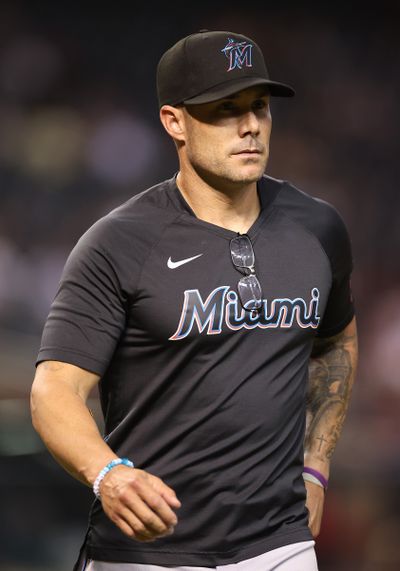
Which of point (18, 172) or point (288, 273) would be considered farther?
point (18, 172)

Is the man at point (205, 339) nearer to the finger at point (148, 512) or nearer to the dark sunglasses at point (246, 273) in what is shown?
the dark sunglasses at point (246, 273)

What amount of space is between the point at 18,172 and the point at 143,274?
4.74 meters

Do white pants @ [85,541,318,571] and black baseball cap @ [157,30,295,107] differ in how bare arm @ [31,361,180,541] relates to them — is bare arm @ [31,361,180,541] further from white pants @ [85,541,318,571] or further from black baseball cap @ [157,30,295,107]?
black baseball cap @ [157,30,295,107]

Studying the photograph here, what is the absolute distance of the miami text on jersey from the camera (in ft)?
10.7

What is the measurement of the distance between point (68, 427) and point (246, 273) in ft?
2.44

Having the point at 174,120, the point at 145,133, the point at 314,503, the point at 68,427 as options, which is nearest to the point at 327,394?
the point at 314,503

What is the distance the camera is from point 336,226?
372 cm

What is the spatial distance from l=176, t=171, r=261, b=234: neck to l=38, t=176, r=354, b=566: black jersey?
68 mm

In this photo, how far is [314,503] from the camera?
3.69m

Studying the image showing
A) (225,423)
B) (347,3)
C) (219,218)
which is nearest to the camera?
(225,423)

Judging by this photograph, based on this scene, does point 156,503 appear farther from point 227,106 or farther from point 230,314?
point 227,106

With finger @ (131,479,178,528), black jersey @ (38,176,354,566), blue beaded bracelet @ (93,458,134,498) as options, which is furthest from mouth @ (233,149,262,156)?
finger @ (131,479,178,528)

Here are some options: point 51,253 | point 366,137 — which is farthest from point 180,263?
point 366,137

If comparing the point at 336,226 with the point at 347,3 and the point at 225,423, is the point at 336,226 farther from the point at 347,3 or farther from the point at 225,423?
the point at 347,3
